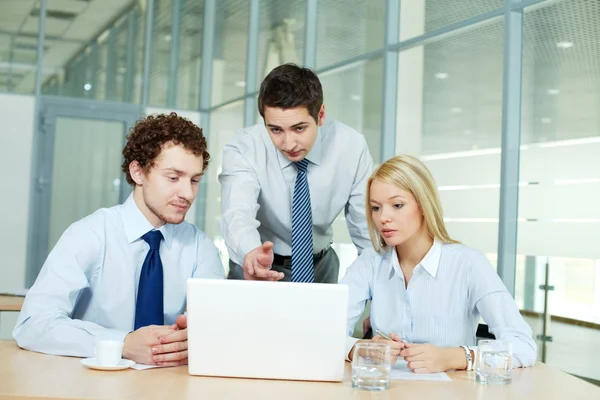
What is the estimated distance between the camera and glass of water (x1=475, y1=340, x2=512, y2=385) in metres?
1.83

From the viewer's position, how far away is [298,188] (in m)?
3.16

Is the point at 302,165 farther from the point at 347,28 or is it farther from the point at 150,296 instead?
the point at 347,28

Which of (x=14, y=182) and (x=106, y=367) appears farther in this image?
(x=14, y=182)

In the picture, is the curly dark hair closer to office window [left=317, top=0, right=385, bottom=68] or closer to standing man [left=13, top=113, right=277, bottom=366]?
standing man [left=13, top=113, right=277, bottom=366]

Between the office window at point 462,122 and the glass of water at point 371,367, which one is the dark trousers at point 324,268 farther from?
the glass of water at point 371,367

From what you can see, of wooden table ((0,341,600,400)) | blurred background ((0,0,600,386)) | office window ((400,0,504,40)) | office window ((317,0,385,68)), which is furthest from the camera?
office window ((317,0,385,68))

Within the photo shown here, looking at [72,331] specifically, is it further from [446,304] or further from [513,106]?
[513,106]

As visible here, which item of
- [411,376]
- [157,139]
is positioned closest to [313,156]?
[157,139]

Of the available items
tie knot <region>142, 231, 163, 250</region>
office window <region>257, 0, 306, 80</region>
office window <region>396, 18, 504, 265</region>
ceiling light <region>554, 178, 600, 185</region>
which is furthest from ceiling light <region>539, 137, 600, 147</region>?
office window <region>257, 0, 306, 80</region>

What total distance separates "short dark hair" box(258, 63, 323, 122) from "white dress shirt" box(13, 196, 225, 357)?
572mm

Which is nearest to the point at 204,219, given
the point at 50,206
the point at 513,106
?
the point at 50,206

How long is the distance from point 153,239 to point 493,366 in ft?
3.47

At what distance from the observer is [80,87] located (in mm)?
8742

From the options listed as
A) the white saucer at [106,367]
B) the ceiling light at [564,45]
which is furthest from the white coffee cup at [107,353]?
the ceiling light at [564,45]
